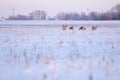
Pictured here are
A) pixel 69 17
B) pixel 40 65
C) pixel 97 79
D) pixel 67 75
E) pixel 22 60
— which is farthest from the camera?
pixel 69 17

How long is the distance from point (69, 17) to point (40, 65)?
140m

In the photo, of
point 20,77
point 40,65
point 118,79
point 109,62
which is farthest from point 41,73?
point 109,62

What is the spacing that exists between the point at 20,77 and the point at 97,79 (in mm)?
1781

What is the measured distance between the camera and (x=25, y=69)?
705 cm

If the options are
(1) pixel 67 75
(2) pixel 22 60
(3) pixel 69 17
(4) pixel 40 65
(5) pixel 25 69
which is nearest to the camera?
(1) pixel 67 75

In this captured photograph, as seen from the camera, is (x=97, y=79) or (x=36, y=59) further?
(x=36, y=59)

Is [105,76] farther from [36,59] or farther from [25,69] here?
[36,59]

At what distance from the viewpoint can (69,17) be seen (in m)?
147

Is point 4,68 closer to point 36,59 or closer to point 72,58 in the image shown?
point 36,59

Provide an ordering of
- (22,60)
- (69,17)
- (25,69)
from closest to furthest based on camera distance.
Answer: (25,69)
(22,60)
(69,17)

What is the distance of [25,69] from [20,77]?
0.97 m

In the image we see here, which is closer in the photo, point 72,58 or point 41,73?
point 41,73

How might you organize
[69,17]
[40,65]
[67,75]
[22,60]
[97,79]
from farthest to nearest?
[69,17] < [22,60] < [40,65] < [67,75] < [97,79]

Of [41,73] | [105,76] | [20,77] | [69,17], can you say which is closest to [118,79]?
[105,76]
